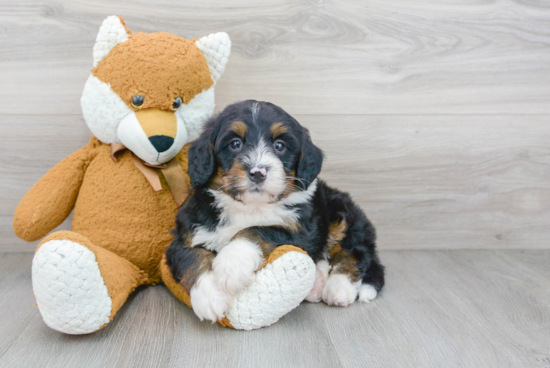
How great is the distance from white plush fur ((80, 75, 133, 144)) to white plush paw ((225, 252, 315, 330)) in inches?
36.5

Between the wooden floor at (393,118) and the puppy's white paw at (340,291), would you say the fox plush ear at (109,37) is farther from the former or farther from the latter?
the puppy's white paw at (340,291)

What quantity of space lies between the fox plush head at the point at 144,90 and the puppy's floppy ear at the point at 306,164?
0.57m

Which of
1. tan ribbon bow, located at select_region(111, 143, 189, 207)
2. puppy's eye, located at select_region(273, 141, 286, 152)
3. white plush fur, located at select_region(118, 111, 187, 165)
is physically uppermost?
puppy's eye, located at select_region(273, 141, 286, 152)

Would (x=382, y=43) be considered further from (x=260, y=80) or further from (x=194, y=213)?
(x=194, y=213)

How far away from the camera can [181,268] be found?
1726 mm

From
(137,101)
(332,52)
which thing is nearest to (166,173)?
(137,101)

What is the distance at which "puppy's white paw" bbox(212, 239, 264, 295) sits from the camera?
5.12 feet

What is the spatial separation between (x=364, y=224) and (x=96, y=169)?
52.3 inches

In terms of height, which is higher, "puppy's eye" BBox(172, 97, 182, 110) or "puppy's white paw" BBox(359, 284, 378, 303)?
"puppy's eye" BBox(172, 97, 182, 110)

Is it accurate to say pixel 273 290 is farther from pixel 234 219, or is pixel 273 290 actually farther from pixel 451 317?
pixel 451 317

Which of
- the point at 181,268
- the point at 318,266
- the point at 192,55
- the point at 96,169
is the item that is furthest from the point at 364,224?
the point at 96,169

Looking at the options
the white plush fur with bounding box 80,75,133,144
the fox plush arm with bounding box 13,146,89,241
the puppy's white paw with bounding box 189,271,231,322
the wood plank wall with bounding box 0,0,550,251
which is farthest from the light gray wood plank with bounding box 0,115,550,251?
the puppy's white paw with bounding box 189,271,231,322

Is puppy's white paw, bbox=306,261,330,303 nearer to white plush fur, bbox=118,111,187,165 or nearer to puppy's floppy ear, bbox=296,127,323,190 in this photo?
puppy's floppy ear, bbox=296,127,323,190

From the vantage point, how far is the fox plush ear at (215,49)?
201 cm
